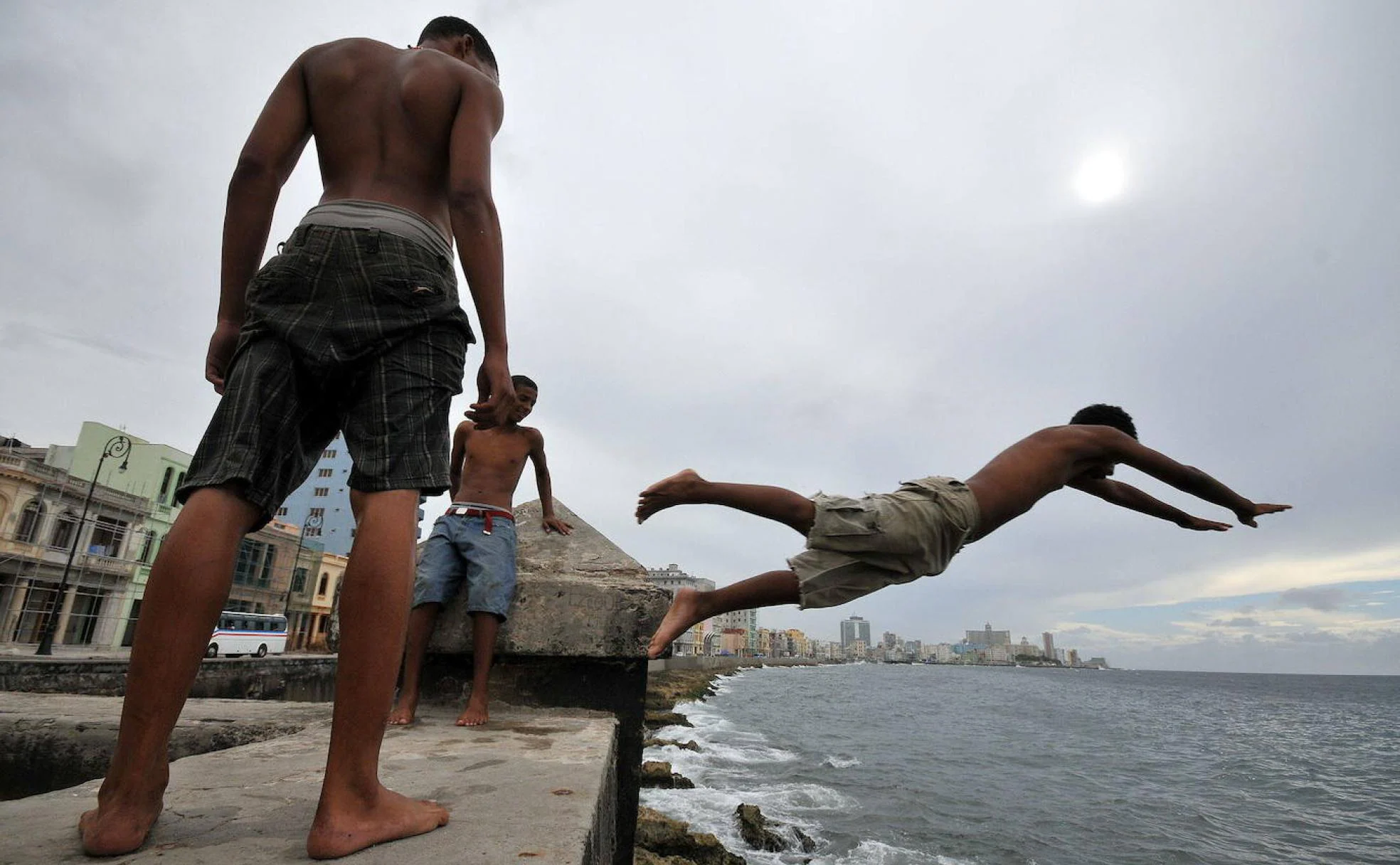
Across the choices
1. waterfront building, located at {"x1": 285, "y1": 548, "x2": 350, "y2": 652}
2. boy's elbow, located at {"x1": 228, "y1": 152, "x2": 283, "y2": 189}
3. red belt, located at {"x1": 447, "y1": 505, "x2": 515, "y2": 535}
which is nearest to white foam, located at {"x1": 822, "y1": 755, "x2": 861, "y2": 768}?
red belt, located at {"x1": 447, "y1": 505, "x2": 515, "y2": 535}

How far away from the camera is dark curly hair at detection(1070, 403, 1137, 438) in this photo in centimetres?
390

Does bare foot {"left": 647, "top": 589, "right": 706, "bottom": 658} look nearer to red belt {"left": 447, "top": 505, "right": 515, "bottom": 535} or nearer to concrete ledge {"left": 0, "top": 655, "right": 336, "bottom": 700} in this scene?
red belt {"left": 447, "top": 505, "right": 515, "bottom": 535}

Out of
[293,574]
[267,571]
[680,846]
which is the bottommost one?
[680,846]

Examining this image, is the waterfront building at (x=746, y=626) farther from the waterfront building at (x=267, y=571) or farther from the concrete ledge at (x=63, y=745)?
the concrete ledge at (x=63, y=745)

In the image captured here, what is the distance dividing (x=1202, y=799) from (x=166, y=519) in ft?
130

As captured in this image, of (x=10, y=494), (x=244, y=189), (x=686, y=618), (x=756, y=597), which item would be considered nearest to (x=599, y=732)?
(x=686, y=618)

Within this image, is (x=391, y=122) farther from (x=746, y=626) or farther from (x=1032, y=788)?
(x=746, y=626)

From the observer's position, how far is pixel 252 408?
5.29 feet

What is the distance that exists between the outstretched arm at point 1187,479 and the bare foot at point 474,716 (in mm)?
3291

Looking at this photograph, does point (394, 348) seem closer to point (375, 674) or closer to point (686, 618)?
point (375, 674)

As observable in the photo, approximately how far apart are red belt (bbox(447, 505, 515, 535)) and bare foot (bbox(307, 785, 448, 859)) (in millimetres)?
2024

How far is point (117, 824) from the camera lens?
1.30 m

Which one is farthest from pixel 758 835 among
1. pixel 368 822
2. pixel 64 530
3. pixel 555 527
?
pixel 64 530

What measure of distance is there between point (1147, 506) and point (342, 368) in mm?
4305
